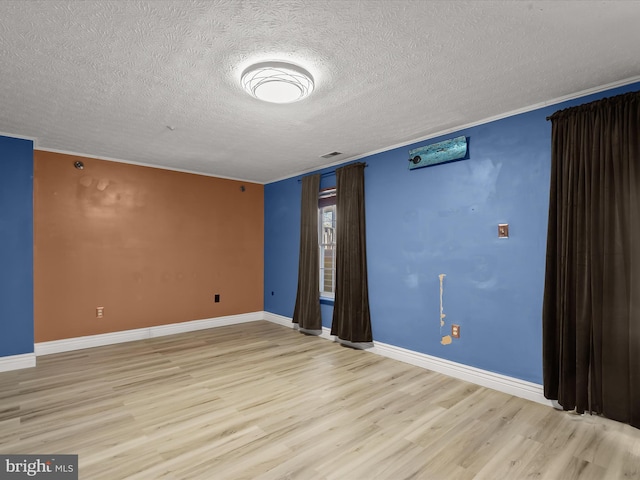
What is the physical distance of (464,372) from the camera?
11.1 feet

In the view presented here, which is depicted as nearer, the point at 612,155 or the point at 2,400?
the point at 612,155

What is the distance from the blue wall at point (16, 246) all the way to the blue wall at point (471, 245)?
405 centimetres

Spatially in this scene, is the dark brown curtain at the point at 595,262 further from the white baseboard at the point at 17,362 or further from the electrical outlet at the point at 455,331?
the white baseboard at the point at 17,362

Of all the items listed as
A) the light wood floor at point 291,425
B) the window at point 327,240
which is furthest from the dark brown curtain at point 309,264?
the light wood floor at point 291,425

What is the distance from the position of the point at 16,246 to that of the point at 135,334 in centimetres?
187

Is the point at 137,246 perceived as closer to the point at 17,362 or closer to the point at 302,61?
the point at 17,362

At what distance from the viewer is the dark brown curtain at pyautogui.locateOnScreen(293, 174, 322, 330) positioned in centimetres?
513

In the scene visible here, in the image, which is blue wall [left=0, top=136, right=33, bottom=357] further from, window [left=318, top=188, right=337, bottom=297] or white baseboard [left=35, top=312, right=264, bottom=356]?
window [left=318, top=188, right=337, bottom=297]

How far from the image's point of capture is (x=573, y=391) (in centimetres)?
262

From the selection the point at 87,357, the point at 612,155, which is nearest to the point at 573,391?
the point at 612,155

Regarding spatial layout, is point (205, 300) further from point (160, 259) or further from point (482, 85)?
point (482, 85)

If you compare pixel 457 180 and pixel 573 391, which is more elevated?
pixel 457 180

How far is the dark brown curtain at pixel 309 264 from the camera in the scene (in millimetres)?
5129

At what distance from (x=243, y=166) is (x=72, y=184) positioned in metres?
2.28
